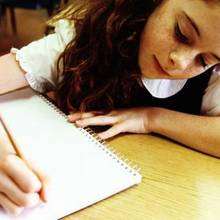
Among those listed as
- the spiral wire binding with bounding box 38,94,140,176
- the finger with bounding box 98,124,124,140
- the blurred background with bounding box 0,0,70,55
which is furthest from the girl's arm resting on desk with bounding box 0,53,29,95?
the blurred background with bounding box 0,0,70,55

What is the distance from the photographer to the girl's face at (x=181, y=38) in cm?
65

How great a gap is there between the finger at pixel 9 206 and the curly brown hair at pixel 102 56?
0.33 meters

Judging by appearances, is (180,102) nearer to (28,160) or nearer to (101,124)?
(101,124)

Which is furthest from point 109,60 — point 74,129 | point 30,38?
point 30,38

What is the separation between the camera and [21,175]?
51 centimetres

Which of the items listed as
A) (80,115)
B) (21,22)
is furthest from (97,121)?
(21,22)

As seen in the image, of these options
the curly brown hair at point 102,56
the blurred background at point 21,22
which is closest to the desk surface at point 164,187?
the curly brown hair at point 102,56

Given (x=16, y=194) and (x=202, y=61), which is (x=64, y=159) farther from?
(x=202, y=61)

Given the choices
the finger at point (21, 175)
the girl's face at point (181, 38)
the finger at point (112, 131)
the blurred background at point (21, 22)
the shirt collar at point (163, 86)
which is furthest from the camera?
the blurred background at point (21, 22)

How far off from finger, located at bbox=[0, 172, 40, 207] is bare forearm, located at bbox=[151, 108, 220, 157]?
1.17ft

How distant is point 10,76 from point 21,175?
37 centimetres

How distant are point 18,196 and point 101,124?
0.32 meters

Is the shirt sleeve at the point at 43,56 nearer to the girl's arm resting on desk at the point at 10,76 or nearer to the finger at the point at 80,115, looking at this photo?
the girl's arm resting on desk at the point at 10,76

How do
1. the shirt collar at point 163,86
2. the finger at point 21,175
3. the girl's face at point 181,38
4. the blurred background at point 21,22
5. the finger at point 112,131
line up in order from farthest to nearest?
the blurred background at point 21,22 < the shirt collar at point 163,86 < the finger at point 112,131 < the girl's face at point 181,38 < the finger at point 21,175
